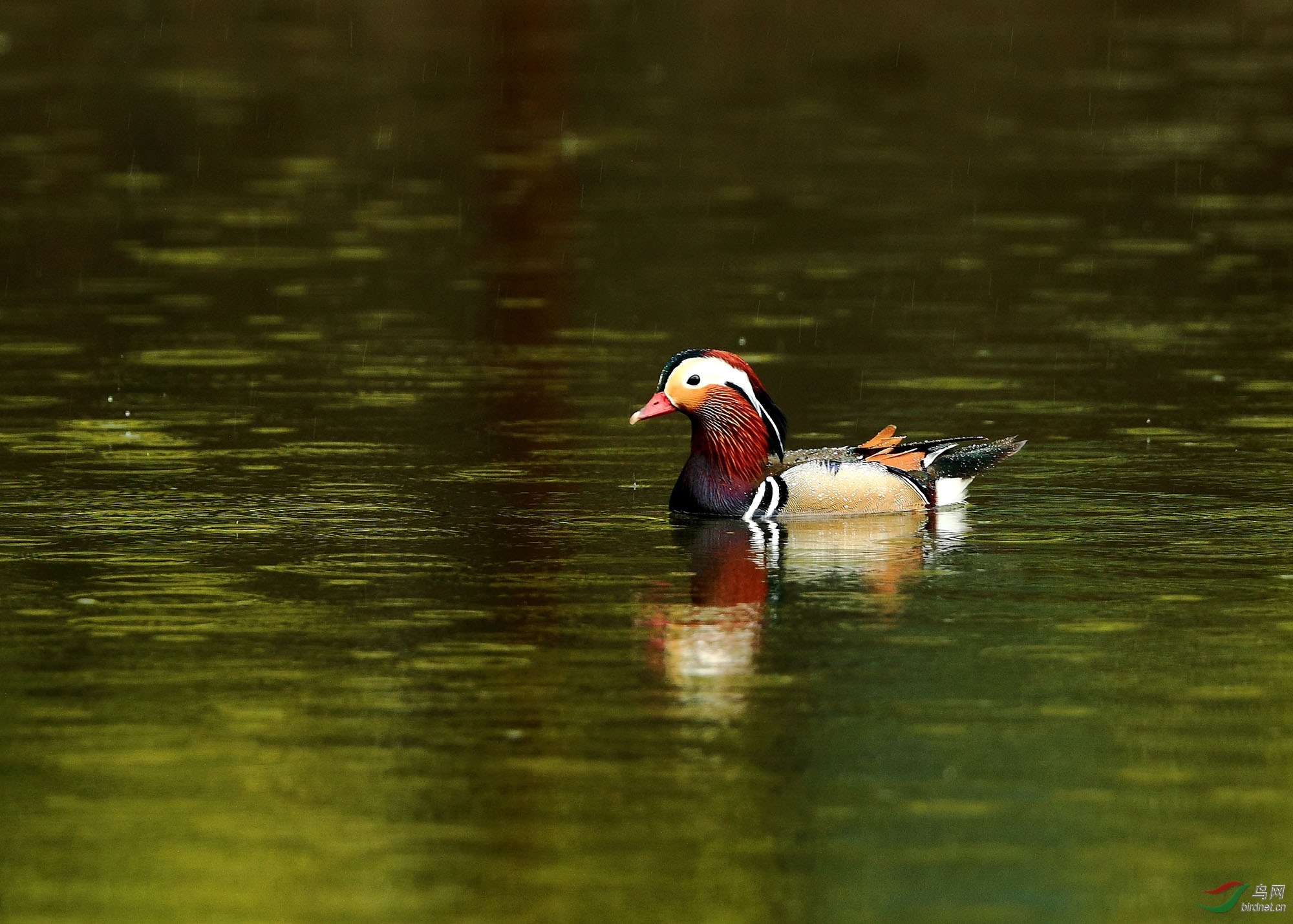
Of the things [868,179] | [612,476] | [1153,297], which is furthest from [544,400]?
[868,179]

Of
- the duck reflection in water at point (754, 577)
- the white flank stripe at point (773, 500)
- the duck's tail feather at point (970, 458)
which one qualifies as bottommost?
the duck reflection in water at point (754, 577)

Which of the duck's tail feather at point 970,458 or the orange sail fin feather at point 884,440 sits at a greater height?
the orange sail fin feather at point 884,440

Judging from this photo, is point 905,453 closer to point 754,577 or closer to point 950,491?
point 950,491

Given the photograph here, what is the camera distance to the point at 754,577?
12953mm

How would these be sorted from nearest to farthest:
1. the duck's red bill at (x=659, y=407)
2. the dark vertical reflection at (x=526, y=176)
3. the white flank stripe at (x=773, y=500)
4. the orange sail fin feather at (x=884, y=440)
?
the white flank stripe at (x=773, y=500)
the orange sail fin feather at (x=884, y=440)
the duck's red bill at (x=659, y=407)
the dark vertical reflection at (x=526, y=176)

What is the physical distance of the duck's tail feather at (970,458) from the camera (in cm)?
1477

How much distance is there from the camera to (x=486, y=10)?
46.9 metres

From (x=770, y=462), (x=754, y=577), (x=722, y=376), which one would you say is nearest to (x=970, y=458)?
(x=770, y=462)

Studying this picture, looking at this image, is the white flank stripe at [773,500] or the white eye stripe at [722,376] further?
the white eye stripe at [722,376]

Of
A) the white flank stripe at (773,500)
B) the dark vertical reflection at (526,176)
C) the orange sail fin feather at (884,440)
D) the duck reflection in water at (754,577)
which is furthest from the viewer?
the dark vertical reflection at (526,176)

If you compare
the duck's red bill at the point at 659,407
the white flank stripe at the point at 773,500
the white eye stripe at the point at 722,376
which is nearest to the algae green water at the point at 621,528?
the white flank stripe at the point at 773,500

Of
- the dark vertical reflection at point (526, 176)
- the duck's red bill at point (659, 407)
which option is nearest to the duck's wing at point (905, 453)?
the duck's red bill at point (659, 407)

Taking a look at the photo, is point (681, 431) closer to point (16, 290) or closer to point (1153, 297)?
point (1153, 297)

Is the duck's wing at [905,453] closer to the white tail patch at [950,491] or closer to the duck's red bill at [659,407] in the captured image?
the white tail patch at [950,491]
